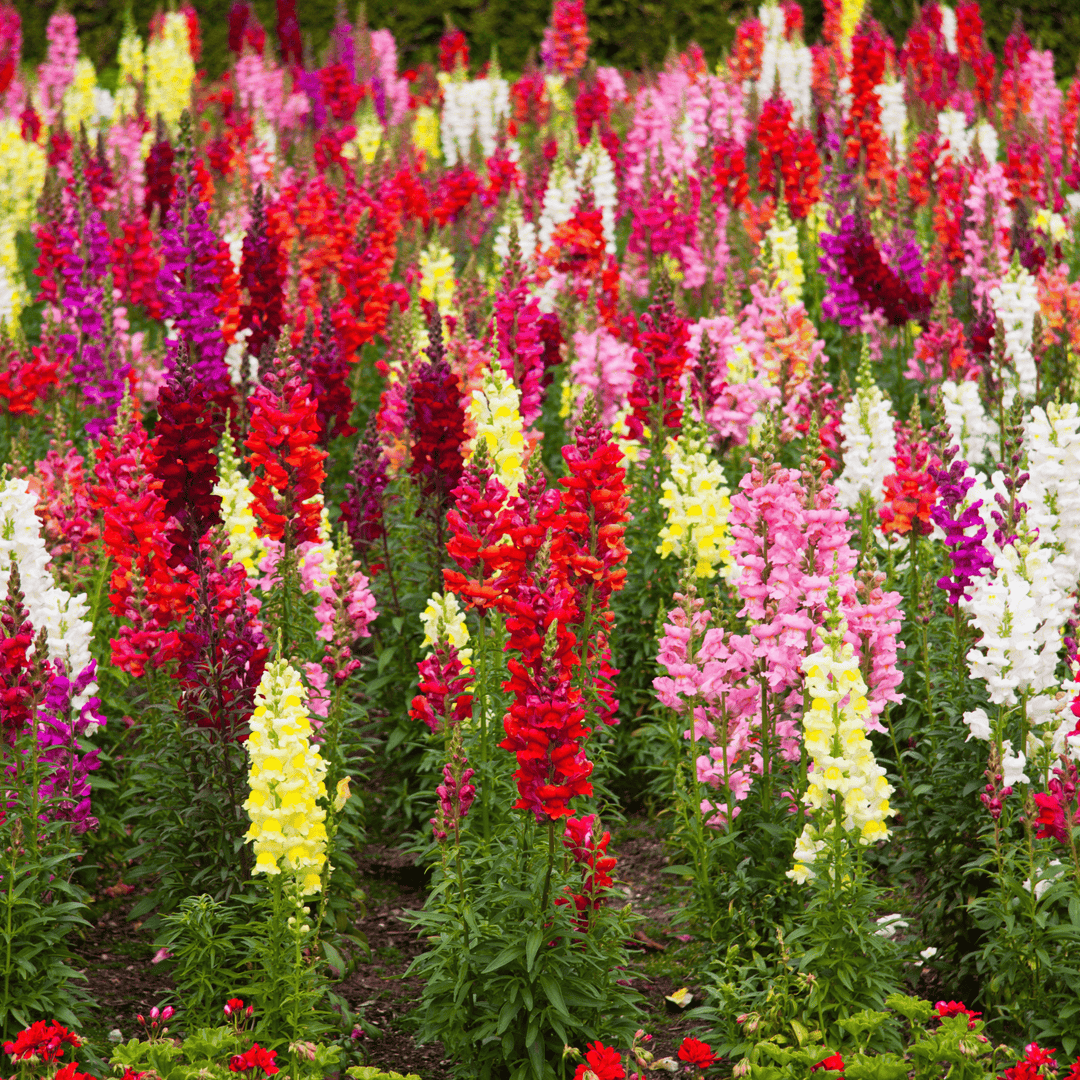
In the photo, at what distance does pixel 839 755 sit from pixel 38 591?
11.6 ft

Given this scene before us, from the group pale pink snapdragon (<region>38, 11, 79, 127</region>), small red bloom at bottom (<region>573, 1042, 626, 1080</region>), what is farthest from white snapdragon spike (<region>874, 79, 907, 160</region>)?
small red bloom at bottom (<region>573, 1042, 626, 1080</region>)

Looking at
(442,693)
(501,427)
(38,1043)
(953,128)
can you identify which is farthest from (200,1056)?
(953,128)

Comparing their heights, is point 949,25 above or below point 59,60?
above

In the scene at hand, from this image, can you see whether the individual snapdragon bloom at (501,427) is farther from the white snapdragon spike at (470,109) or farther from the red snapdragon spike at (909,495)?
the white snapdragon spike at (470,109)

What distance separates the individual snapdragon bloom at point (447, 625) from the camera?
543 cm

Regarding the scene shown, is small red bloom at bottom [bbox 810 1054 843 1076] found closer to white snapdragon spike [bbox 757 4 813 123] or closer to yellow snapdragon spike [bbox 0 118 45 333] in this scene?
yellow snapdragon spike [bbox 0 118 45 333]

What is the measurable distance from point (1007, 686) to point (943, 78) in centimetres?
1158

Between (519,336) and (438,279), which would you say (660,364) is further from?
(438,279)

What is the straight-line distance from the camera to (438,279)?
1016 cm

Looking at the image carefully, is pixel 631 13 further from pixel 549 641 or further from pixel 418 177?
pixel 549 641

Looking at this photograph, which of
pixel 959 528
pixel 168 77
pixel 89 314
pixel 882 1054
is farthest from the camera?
pixel 168 77

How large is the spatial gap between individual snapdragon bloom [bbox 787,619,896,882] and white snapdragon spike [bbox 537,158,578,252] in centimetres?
588

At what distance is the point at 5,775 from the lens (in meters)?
5.66

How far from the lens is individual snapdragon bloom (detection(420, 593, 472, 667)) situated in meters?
5.43
